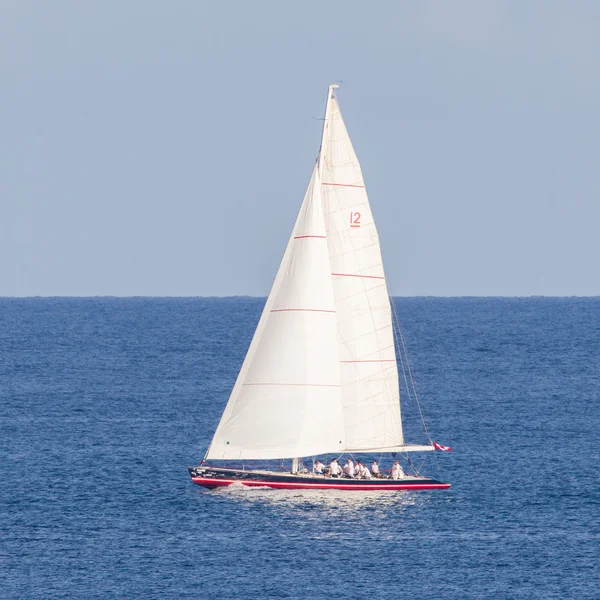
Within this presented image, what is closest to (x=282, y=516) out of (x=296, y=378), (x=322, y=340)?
(x=296, y=378)

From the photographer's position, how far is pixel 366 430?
76.3 meters

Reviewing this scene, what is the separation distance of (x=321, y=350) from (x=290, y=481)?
22.1ft

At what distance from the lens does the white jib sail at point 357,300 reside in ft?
244

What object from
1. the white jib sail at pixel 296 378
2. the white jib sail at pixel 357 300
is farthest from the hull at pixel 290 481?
the white jib sail at pixel 357 300

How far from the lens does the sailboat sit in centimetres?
7456

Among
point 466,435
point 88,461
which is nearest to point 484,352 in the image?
point 466,435

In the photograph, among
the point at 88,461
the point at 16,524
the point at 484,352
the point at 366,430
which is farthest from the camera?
the point at 484,352

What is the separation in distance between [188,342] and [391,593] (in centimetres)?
13230

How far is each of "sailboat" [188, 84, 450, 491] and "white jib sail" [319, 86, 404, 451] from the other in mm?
50

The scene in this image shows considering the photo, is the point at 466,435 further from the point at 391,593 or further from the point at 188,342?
the point at 188,342

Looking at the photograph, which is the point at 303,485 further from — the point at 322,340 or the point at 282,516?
the point at 322,340

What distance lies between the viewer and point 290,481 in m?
75.4

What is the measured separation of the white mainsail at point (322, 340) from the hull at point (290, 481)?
3.79 ft

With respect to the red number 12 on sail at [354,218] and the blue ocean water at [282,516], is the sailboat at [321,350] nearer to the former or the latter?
the red number 12 on sail at [354,218]
